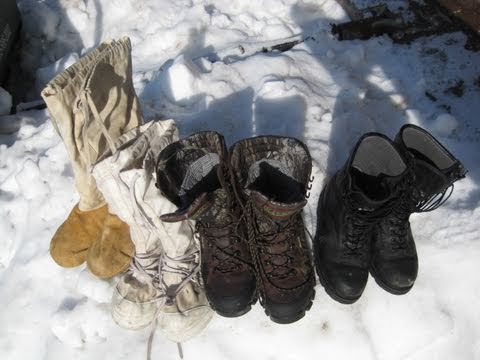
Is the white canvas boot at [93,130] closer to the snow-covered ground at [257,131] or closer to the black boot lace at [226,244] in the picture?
the snow-covered ground at [257,131]

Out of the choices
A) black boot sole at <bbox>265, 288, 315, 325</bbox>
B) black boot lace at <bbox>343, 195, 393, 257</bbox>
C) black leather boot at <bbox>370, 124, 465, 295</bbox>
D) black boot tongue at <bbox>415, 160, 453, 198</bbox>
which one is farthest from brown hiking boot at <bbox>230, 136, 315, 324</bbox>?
black boot tongue at <bbox>415, 160, 453, 198</bbox>

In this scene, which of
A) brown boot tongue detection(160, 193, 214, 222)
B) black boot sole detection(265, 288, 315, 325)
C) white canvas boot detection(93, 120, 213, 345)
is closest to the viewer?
brown boot tongue detection(160, 193, 214, 222)

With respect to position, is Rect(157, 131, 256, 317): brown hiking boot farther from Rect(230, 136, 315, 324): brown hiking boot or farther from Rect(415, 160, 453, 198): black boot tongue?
Rect(415, 160, 453, 198): black boot tongue

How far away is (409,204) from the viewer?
1694 mm

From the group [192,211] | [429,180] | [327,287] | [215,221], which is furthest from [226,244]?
[429,180]

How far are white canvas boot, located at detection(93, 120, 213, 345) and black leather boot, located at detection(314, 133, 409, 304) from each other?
1.65 ft

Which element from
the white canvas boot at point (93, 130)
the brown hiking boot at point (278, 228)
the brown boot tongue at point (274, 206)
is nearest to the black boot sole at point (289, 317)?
the brown hiking boot at point (278, 228)

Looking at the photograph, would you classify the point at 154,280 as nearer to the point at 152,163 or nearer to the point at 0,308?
the point at 152,163

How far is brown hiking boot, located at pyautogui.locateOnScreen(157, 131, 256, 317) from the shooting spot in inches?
64.3

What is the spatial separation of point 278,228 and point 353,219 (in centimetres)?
27

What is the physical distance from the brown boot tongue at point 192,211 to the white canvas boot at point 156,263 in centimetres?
9

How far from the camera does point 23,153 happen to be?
247 cm

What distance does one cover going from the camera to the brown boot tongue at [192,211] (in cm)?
147

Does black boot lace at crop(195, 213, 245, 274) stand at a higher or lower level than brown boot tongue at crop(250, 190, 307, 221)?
lower
